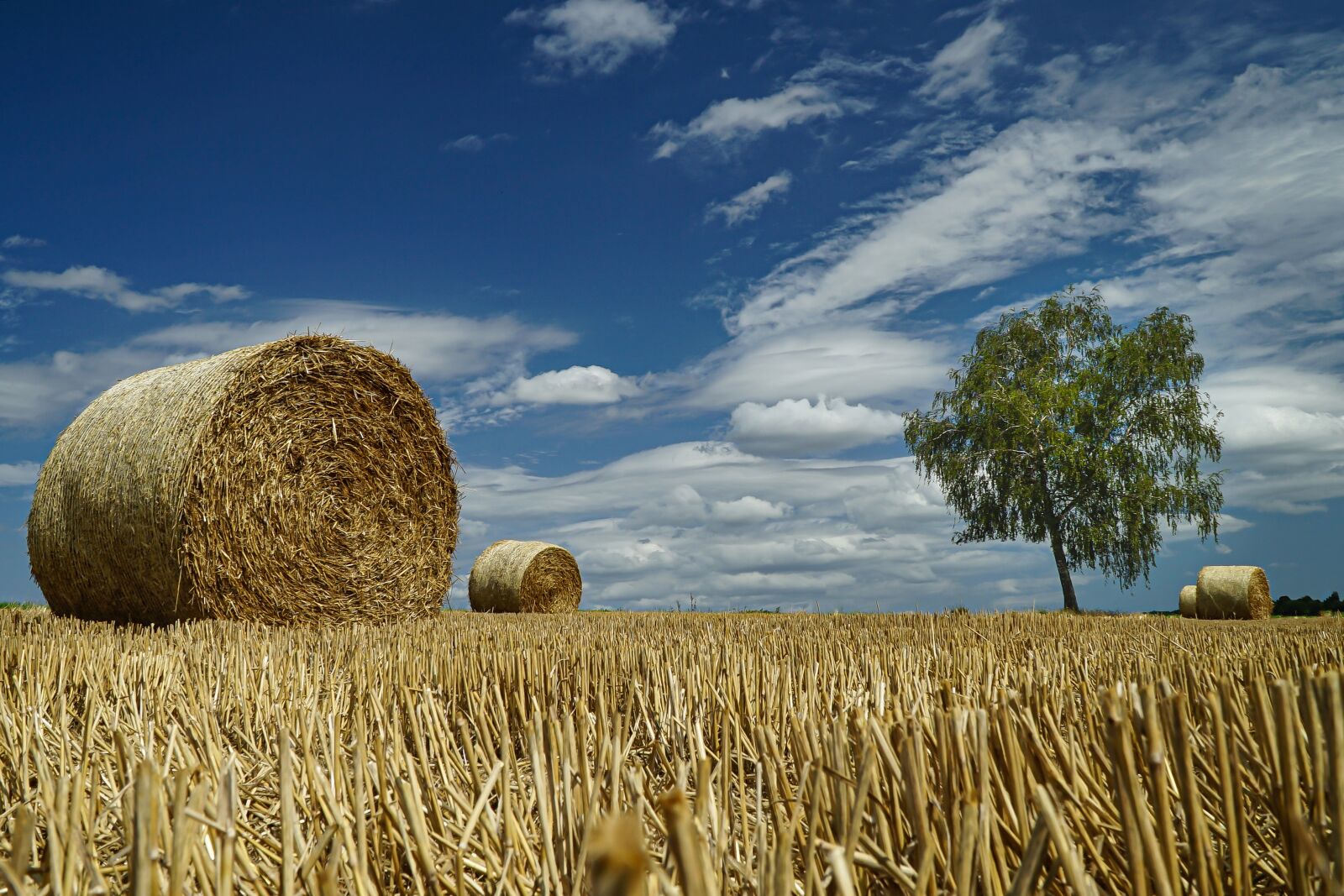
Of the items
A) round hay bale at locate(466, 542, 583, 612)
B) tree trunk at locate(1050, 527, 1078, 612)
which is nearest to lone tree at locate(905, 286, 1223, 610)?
tree trunk at locate(1050, 527, 1078, 612)

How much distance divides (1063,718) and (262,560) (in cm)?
578

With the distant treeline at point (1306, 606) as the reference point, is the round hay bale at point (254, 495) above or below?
above

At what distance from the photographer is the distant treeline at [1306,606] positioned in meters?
14.5

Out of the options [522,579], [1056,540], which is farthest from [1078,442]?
[522,579]

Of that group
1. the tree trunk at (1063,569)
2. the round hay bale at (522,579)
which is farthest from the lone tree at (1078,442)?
the round hay bale at (522,579)

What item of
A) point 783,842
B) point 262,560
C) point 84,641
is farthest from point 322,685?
point 262,560

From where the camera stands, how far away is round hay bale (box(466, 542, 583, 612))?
13.4m

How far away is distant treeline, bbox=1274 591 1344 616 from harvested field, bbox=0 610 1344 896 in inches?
533

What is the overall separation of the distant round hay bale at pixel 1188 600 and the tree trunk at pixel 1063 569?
3850 mm

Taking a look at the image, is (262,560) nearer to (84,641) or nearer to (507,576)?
(84,641)

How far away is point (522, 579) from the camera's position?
13.3m

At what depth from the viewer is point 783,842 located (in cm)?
83

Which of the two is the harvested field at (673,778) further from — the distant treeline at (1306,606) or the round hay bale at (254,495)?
the distant treeline at (1306,606)

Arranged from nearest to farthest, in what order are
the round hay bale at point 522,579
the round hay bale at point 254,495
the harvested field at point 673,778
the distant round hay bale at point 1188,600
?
the harvested field at point 673,778
the round hay bale at point 254,495
the round hay bale at point 522,579
the distant round hay bale at point 1188,600
